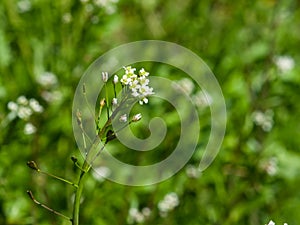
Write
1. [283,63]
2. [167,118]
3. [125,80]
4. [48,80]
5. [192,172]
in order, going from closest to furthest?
[125,80] < [192,172] < [48,80] < [167,118] < [283,63]

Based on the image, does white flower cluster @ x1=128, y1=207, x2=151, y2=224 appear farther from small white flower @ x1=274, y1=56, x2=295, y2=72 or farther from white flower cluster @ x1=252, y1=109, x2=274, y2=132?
small white flower @ x1=274, y1=56, x2=295, y2=72

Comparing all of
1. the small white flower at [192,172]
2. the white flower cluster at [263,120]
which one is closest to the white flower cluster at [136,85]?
the small white flower at [192,172]

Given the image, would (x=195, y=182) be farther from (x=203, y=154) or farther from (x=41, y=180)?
(x=41, y=180)

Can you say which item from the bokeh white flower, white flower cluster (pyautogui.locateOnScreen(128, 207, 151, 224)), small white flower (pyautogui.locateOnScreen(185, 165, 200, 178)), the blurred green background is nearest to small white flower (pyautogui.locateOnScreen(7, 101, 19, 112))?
the blurred green background

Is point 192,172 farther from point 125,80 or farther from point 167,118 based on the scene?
point 125,80

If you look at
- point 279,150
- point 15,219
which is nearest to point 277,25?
point 279,150

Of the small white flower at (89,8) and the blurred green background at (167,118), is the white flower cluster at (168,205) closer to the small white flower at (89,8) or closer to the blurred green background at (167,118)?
the blurred green background at (167,118)

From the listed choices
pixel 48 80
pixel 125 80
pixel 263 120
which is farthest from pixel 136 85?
pixel 263 120
